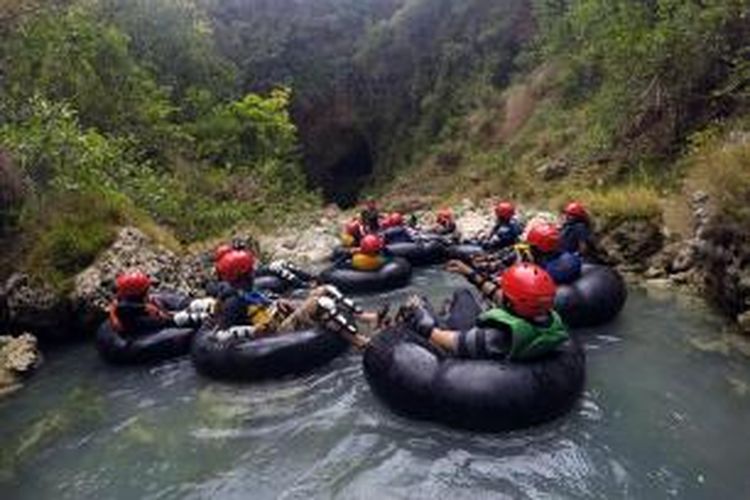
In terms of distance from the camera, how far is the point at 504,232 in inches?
545

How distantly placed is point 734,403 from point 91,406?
6394mm

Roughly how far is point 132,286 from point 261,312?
74.6 inches

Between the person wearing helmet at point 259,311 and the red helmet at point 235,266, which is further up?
the red helmet at point 235,266

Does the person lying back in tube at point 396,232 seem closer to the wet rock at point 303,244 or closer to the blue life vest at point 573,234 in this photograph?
the wet rock at point 303,244

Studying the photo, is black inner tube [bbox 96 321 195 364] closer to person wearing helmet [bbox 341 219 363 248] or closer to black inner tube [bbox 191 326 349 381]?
black inner tube [bbox 191 326 349 381]

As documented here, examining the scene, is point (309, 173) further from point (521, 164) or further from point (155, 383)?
point (155, 383)

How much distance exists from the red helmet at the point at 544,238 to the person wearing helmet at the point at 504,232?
3.62m

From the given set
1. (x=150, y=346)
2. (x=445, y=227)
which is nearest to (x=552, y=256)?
(x=150, y=346)

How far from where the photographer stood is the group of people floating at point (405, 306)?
7.44 metres

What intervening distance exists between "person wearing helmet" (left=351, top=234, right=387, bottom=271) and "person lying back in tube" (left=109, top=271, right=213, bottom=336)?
2.92 metres

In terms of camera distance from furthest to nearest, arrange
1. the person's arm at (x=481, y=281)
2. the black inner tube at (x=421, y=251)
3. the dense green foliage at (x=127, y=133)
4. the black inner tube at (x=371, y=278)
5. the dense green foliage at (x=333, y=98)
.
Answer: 1. the dense green foliage at (x=333, y=98)
2. the black inner tube at (x=421, y=251)
3. the dense green foliage at (x=127, y=133)
4. the black inner tube at (x=371, y=278)
5. the person's arm at (x=481, y=281)

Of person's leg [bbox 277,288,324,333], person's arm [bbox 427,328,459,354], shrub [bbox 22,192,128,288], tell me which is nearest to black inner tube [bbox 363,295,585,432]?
person's arm [bbox 427,328,459,354]

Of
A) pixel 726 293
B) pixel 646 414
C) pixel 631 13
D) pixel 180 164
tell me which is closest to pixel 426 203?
pixel 180 164

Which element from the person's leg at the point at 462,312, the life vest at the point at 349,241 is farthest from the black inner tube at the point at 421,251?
the person's leg at the point at 462,312
